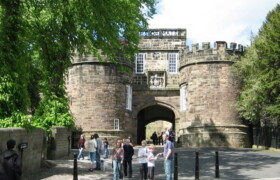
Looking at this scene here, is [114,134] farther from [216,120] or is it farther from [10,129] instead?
[10,129]

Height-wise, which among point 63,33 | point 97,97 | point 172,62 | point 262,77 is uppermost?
point 172,62

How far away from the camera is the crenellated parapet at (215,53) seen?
2888 centimetres

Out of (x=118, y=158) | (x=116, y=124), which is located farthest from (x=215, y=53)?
(x=118, y=158)

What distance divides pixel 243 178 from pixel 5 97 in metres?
8.15

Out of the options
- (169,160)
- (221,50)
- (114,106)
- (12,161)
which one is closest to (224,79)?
(221,50)

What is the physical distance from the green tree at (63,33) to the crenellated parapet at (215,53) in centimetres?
794

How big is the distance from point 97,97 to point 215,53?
933 cm

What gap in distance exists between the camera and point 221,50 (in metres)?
29.0

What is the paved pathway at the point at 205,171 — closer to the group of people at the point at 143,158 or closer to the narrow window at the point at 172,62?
the group of people at the point at 143,158

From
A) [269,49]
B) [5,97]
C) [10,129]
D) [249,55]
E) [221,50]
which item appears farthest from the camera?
[221,50]

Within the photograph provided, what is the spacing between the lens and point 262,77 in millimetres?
23984

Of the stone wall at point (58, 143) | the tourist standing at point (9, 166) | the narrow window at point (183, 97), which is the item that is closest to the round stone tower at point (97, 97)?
the narrow window at point (183, 97)

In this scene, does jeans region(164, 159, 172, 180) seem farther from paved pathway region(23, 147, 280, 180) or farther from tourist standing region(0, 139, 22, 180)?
tourist standing region(0, 139, 22, 180)

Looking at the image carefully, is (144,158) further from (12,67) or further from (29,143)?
(12,67)
